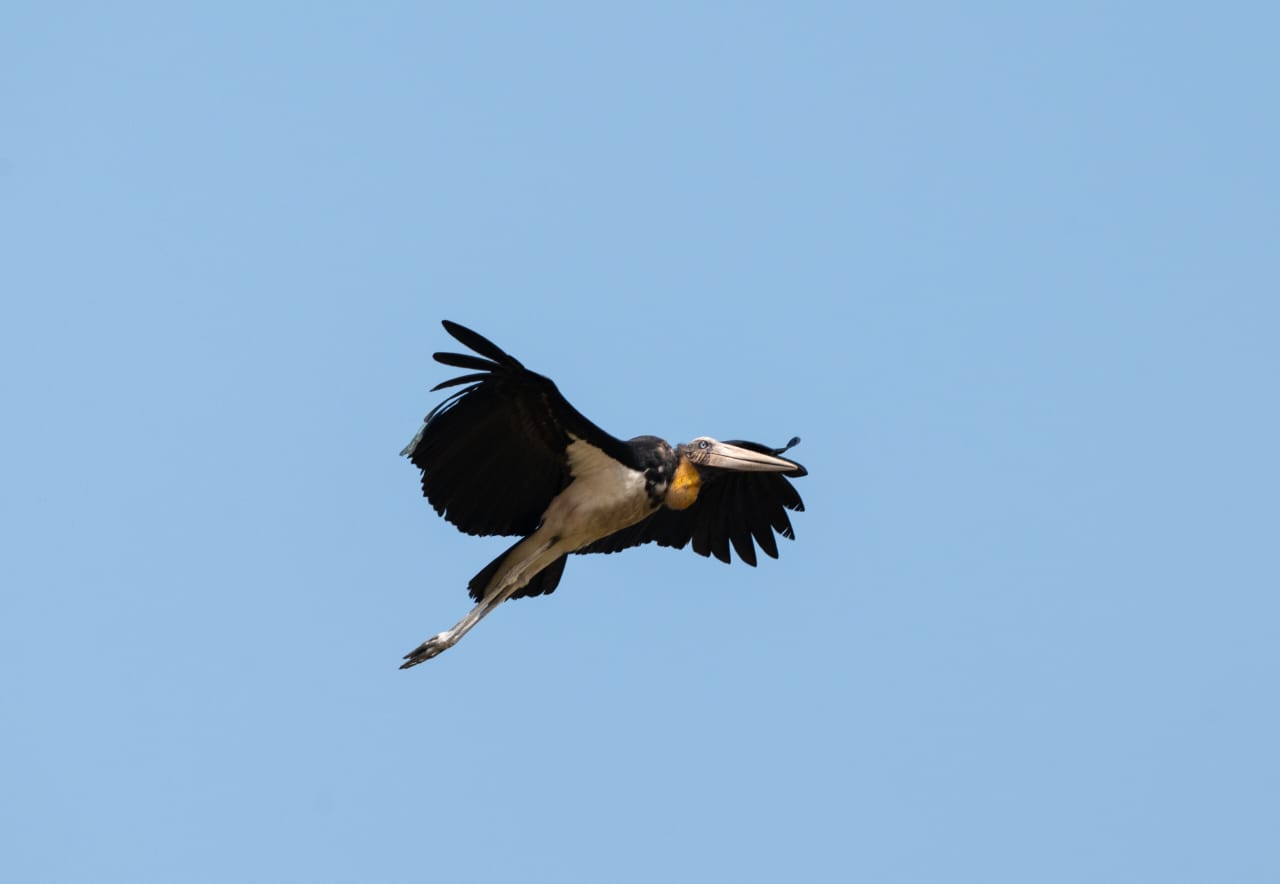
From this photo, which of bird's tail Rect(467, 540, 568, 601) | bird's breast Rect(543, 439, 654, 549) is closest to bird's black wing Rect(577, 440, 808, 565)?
bird's tail Rect(467, 540, 568, 601)

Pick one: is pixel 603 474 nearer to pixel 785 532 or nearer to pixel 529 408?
pixel 529 408

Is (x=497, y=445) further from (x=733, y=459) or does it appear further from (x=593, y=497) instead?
(x=733, y=459)

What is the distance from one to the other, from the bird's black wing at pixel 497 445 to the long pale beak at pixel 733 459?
125cm

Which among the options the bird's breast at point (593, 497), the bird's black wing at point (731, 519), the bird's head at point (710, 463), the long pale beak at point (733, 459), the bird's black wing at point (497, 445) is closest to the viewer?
the bird's black wing at point (497, 445)

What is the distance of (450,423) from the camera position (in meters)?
18.7

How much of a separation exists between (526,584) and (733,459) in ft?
7.80

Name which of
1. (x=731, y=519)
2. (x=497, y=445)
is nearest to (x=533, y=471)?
(x=497, y=445)

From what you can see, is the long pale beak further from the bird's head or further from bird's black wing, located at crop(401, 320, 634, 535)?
bird's black wing, located at crop(401, 320, 634, 535)

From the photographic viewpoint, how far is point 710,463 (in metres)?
20.8

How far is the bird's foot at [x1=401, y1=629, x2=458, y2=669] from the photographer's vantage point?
19.1m

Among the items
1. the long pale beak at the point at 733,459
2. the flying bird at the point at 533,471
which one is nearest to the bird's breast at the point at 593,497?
the flying bird at the point at 533,471

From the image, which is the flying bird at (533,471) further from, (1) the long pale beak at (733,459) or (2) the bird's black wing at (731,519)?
(2) the bird's black wing at (731,519)

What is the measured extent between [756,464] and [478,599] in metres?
3.11

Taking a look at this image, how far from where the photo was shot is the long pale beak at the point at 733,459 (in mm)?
20828
